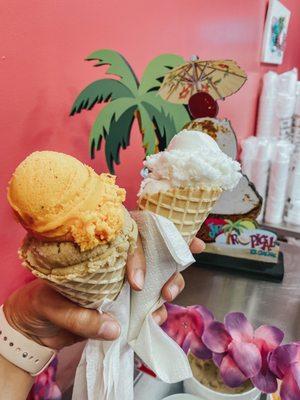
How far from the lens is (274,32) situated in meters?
2.63

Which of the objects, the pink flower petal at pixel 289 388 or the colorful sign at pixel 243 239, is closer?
the pink flower petal at pixel 289 388

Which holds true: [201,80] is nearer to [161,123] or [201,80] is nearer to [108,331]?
[161,123]

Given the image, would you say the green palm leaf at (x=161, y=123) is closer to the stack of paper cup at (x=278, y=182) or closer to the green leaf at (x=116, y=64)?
the green leaf at (x=116, y=64)

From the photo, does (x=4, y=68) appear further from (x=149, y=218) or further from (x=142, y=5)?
(x=142, y=5)

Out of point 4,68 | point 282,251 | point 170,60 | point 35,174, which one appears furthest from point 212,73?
point 282,251

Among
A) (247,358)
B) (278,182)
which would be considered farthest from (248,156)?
(247,358)

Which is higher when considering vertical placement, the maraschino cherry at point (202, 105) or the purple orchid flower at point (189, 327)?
the maraschino cherry at point (202, 105)

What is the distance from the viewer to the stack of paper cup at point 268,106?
2.49 meters

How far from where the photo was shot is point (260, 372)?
2.53ft

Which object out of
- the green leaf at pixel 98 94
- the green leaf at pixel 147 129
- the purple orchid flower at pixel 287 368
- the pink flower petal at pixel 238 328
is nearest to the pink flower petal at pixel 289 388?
the purple orchid flower at pixel 287 368

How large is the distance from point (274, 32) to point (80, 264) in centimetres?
266

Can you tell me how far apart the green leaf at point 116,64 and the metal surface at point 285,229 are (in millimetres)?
1334

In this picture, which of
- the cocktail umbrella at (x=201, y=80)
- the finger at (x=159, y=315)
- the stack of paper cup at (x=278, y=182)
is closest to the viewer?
the finger at (x=159, y=315)

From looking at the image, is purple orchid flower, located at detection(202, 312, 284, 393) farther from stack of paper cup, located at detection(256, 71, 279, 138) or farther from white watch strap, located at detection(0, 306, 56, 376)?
stack of paper cup, located at detection(256, 71, 279, 138)
